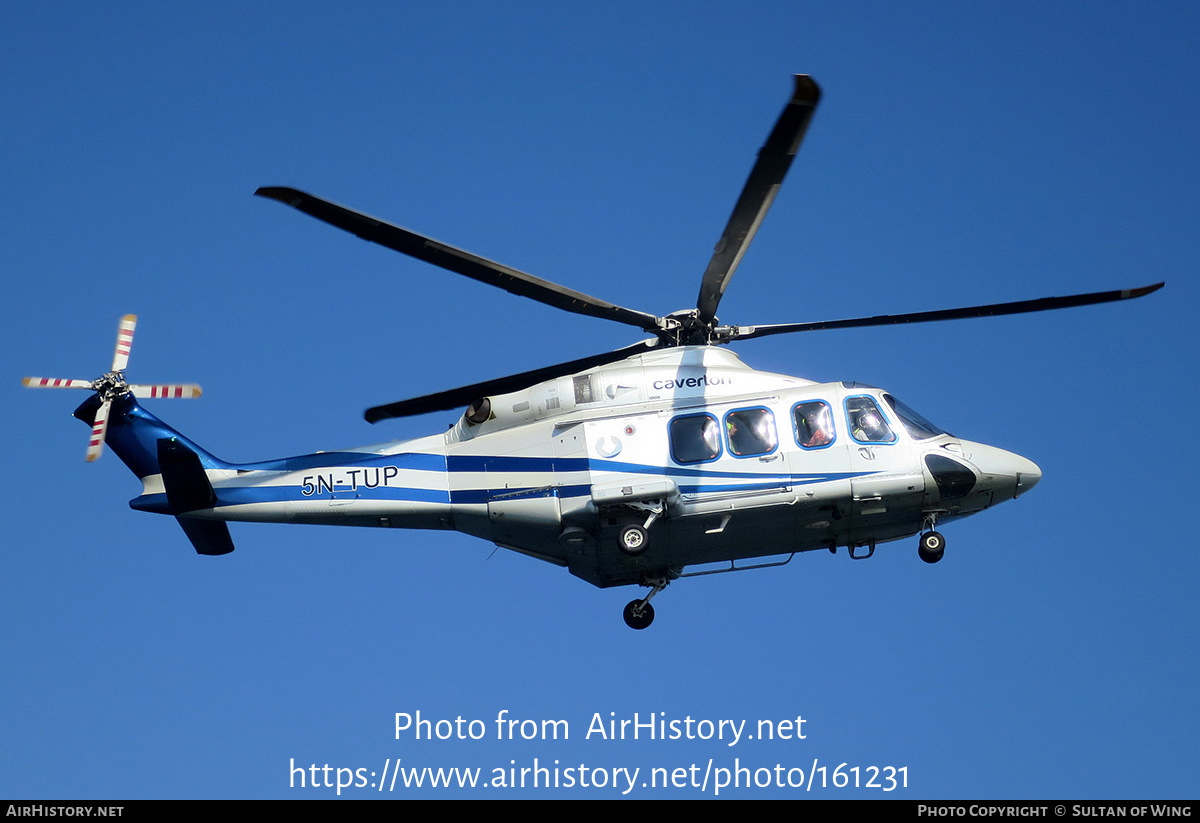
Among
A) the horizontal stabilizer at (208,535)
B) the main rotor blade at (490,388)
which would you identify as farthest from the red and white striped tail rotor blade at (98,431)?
the main rotor blade at (490,388)

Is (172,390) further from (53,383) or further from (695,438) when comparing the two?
(695,438)

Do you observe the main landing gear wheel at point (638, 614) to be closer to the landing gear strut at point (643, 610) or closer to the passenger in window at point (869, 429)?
the landing gear strut at point (643, 610)

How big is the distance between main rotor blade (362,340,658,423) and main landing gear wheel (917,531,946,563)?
5188 mm

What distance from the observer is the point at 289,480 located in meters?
20.4

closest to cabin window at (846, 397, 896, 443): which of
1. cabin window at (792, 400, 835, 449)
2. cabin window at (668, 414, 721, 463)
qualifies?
cabin window at (792, 400, 835, 449)

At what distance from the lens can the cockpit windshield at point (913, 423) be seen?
64.7 ft

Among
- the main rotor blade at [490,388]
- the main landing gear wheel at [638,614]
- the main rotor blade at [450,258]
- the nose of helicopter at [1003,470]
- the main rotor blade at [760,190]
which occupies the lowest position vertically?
the main landing gear wheel at [638,614]

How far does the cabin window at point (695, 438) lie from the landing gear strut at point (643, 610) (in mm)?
2191

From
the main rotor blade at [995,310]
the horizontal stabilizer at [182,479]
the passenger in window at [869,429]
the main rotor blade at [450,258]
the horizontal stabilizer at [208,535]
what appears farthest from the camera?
Answer: the horizontal stabilizer at [208,535]

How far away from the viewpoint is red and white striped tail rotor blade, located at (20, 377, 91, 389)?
20.2 meters

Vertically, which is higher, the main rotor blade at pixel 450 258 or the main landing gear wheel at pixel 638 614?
the main rotor blade at pixel 450 258

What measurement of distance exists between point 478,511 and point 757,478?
440 cm
